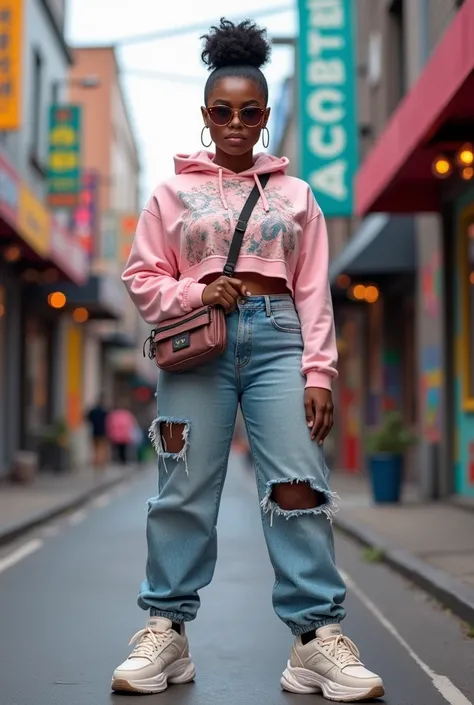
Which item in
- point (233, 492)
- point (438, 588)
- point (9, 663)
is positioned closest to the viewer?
point (9, 663)

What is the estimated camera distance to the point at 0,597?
6.84 metres

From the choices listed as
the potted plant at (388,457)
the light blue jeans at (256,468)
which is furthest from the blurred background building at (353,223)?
the light blue jeans at (256,468)

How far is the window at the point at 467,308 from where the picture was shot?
12477mm

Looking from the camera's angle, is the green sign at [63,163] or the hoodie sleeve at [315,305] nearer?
the hoodie sleeve at [315,305]

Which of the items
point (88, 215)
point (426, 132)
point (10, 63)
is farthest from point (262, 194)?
point (88, 215)

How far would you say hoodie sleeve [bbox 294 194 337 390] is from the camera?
12.7 ft

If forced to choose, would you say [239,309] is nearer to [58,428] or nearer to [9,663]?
[9,663]

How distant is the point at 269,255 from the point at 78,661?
1.98 meters

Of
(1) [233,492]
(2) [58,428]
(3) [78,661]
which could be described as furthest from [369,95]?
(3) [78,661]

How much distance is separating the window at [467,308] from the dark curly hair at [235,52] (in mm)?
8586

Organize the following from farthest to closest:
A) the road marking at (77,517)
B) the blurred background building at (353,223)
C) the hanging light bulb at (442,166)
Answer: the road marking at (77,517) < the blurred background building at (353,223) < the hanging light bulb at (442,166)

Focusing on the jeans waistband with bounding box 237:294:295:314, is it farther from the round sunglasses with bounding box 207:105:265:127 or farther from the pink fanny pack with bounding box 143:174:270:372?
the round sunglasses with bounding box 207:105:265:127

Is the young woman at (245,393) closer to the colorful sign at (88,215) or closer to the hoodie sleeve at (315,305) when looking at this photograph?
the hoodie sleeve at (315,305)

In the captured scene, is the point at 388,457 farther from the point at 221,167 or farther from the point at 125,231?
the point at 125,231
